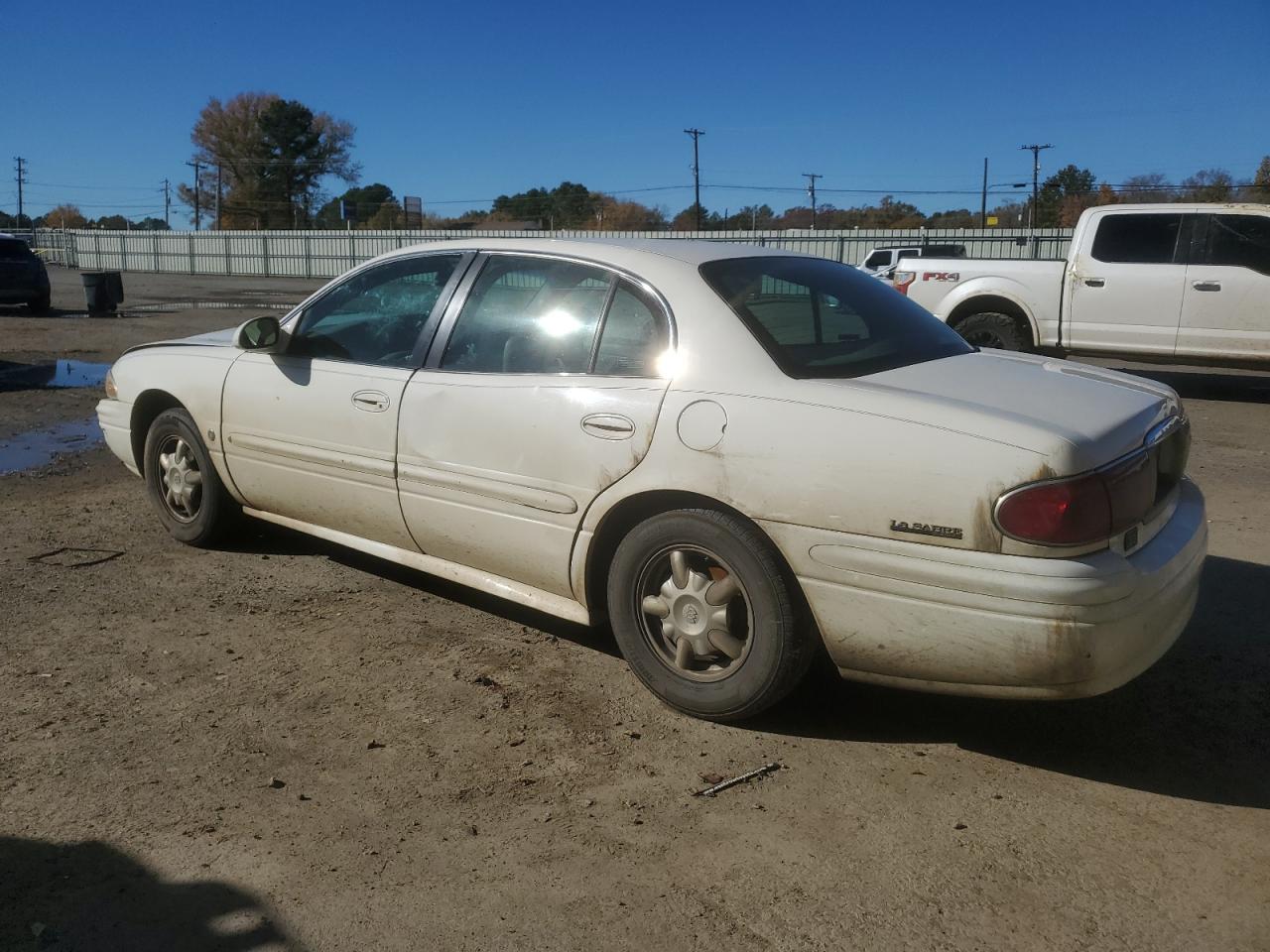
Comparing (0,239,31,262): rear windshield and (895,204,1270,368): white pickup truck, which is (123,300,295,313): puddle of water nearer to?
(0,239,31,262): rear windshield

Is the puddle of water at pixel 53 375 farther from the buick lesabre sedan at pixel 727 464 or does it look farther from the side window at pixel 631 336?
the side window at pixel 631 336

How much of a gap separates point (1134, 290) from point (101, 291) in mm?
18946

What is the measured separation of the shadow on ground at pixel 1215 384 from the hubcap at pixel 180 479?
9.49 m

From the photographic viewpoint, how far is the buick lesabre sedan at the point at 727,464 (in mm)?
2924

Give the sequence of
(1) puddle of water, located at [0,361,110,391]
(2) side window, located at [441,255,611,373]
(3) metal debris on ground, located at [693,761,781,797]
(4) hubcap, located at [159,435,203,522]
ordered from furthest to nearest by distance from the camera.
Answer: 1. (1) puddle of water, located at [0,361,110,391]
2. (4) hubcap, located at [159,435,203,522]
3. (2) side window, located at [441,255,611,373]
4. (3) metal debris on ground, located at [693,761,781,797]

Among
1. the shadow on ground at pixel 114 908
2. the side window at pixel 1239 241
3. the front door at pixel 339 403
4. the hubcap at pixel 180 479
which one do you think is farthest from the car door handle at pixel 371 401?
the side window at pixel 1239 241

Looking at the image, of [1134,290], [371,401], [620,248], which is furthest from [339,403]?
[1134,290]

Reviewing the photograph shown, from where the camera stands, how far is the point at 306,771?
3.20 metres

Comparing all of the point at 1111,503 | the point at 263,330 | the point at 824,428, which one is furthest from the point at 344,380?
the point at 1111,503

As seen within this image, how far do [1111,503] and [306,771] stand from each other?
2.44 m

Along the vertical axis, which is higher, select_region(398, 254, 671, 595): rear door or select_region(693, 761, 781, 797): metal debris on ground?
select_region(398, 254, 671, 595): rear door

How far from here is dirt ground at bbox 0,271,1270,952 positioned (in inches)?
99.0

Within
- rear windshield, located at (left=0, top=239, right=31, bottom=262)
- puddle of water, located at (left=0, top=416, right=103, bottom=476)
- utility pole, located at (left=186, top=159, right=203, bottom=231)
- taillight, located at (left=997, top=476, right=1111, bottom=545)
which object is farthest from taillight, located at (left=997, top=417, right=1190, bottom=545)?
utility pole, located at (left=186, top=159, right=203, bottom=231)

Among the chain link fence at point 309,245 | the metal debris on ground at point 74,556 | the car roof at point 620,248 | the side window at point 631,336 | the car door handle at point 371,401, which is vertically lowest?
the metal debris on ground at point 74,556
